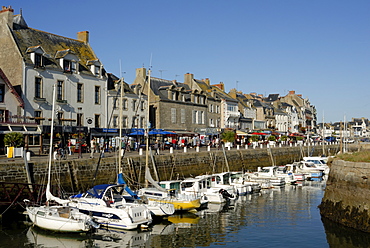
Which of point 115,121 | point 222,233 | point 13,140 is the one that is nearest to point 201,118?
point 115,121

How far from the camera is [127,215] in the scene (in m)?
20.3

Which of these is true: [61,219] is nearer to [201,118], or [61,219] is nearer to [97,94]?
[97,94]

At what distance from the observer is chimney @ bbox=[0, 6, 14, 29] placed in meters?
38.9

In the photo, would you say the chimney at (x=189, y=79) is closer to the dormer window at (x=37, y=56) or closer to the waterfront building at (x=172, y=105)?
the waterfront building at (x=172, y=105)

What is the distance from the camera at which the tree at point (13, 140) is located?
28141 millimetres

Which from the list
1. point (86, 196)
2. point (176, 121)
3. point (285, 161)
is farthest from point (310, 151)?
point (86, 196)

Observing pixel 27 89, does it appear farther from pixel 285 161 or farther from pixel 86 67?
pixel 285 161

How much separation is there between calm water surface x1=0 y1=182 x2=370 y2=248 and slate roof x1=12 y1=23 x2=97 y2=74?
22.1 metres

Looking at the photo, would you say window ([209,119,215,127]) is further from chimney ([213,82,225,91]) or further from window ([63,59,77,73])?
window ([63,59,77,73])

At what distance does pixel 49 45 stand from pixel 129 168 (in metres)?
19.4

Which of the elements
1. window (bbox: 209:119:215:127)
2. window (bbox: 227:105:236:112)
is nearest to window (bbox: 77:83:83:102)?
window (bbox: 209:119:215:127)

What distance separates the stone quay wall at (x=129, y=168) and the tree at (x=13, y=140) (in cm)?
Result: 414

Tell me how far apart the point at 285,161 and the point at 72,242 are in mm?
43471

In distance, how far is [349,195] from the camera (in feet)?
66.9
